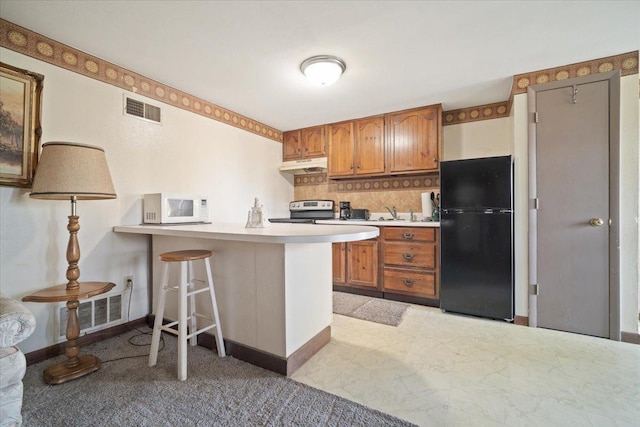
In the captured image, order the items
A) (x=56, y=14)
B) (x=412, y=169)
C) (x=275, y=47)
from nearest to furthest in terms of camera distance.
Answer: (x=56, y=14) → (x=275, y=47) → (x=412, y=169)

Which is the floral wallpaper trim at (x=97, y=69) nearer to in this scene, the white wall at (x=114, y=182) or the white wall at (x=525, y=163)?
the white wall at (x=114, y=182)

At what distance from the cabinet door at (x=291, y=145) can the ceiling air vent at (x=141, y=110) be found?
6.36ft

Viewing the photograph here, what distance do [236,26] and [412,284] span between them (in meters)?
2.86

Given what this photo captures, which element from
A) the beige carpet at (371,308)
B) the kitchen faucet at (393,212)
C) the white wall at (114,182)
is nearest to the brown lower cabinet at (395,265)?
the beige carpet at (371,308)

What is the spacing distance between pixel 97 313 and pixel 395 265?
2.81 meters

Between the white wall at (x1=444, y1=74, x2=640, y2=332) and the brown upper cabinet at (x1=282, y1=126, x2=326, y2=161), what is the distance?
1.69 metres

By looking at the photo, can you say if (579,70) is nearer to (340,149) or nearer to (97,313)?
(340,149)

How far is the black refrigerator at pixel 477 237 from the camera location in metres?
2.54

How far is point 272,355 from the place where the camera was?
5.77 ft

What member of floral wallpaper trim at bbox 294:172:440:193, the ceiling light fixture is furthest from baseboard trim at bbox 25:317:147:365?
floral wallpaper trim at bbox 294:172:440:193

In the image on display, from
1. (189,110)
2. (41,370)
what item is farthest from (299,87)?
(41,370)

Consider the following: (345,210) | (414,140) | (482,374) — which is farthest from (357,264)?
(482,374)

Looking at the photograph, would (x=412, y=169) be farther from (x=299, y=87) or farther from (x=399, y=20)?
(x=399, y=20)

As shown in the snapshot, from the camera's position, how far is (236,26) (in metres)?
1.84
